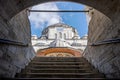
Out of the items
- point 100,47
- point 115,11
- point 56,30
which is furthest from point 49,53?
point 56,30

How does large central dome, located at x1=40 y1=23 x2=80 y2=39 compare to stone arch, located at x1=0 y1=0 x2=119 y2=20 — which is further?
large central dome, located at x1=40 y1=23 x2=80 y2=39

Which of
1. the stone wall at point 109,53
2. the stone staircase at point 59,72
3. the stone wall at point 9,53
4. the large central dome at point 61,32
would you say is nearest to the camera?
the stone wall at point 9,53

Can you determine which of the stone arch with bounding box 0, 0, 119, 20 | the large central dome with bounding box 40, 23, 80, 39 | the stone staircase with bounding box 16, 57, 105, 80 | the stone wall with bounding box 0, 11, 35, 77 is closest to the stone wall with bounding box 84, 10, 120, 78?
the stone staircase with bounding box 16, 57, 105, 80

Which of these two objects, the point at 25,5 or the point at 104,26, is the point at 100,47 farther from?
the point at 25,5

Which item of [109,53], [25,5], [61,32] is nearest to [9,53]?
[25,5]

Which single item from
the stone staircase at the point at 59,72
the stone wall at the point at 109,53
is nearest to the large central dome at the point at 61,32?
the stone staircase at the point at 59,72

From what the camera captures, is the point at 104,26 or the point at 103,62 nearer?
the point at 103,62

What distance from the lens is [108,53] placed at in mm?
4273

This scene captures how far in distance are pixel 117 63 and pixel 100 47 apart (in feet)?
4.14

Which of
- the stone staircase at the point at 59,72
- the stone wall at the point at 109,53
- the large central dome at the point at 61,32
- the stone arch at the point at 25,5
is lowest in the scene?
the stone staircase at the point at 59,72

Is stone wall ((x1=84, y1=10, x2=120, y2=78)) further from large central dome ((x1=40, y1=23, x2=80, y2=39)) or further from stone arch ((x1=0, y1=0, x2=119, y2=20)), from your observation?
large central dome ((x1=40, y1=23, x2=80, y2=39))

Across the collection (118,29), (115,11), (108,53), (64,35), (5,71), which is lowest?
(5,71)

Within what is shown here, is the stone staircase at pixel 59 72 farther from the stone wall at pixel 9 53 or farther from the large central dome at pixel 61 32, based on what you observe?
the large central dome at pixel 61 32

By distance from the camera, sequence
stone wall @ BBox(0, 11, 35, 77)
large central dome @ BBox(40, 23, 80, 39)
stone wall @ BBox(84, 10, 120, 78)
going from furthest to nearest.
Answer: large central dome @ BBox(40, 23, 80, 39) → stone wall @ BBox(84, 10, 120, 78) → stone wall @ BBox(0, 11, 35, 77)
